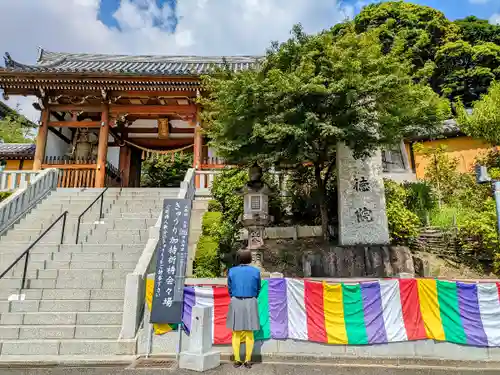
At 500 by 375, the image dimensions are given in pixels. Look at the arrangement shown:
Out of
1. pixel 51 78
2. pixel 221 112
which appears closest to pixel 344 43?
pixel 221 112

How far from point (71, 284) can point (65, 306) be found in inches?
26.2

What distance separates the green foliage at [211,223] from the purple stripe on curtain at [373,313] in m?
4.44

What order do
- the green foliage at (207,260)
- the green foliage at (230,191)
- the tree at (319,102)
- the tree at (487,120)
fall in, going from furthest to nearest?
the tree at (487,120)
the green foliage at (230,191)
the green foliage at (207,260)
the tree at (319,102)

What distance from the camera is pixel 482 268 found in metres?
9.99

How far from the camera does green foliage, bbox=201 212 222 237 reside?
30.7ft

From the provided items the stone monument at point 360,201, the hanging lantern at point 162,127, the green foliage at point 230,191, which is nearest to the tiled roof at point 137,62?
the hanging lantern at point 162,127

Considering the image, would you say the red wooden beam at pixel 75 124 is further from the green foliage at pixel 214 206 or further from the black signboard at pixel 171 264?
the black signboard at pixel 171 264

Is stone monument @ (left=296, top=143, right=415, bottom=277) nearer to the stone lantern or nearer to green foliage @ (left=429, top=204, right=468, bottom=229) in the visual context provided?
the stone lantern

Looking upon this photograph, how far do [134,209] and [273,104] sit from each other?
6150 mm

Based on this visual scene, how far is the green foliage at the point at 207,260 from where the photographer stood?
8.18 meters

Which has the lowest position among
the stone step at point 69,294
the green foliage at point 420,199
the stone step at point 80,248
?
the stone step at point 69,294

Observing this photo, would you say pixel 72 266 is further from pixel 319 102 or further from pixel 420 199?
pixel 420 199

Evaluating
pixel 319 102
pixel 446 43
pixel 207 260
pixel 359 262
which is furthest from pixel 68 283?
pixel 446 43

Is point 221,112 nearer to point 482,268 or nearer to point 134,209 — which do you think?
point 134,209
